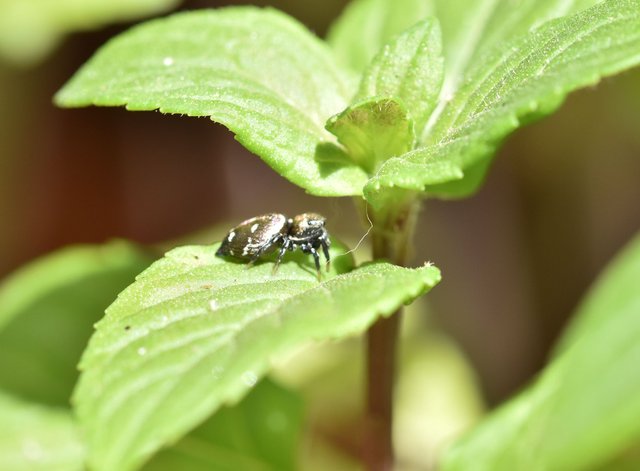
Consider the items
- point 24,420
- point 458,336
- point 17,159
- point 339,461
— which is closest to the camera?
point 24,420

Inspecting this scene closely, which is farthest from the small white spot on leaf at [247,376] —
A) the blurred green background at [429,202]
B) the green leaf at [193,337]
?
the blurred green background at [429,202]

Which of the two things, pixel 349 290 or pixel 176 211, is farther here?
pixel 176 211

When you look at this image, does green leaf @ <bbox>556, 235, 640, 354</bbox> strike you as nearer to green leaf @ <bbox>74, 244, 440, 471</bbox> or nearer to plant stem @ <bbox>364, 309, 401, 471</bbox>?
plant stem @ <bbox>364, 309, 401, 471</bbox>

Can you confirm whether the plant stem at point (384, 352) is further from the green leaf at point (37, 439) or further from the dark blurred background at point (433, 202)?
the dark blurred background at point (433, 202)

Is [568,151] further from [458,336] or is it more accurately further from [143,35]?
[143,35]

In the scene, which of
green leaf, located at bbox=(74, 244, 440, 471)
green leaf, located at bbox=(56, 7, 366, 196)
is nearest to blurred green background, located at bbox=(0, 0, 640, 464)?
green leaf, located at bbox=(56, 7, 366, 196)

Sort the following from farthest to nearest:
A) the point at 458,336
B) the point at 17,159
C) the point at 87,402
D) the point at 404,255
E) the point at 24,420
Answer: the point at 17,159 → the point at 458,336 → the point at 24,420 → the point at 404,255 → the point at 87,402

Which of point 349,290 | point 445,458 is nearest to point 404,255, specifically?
point 349,290
